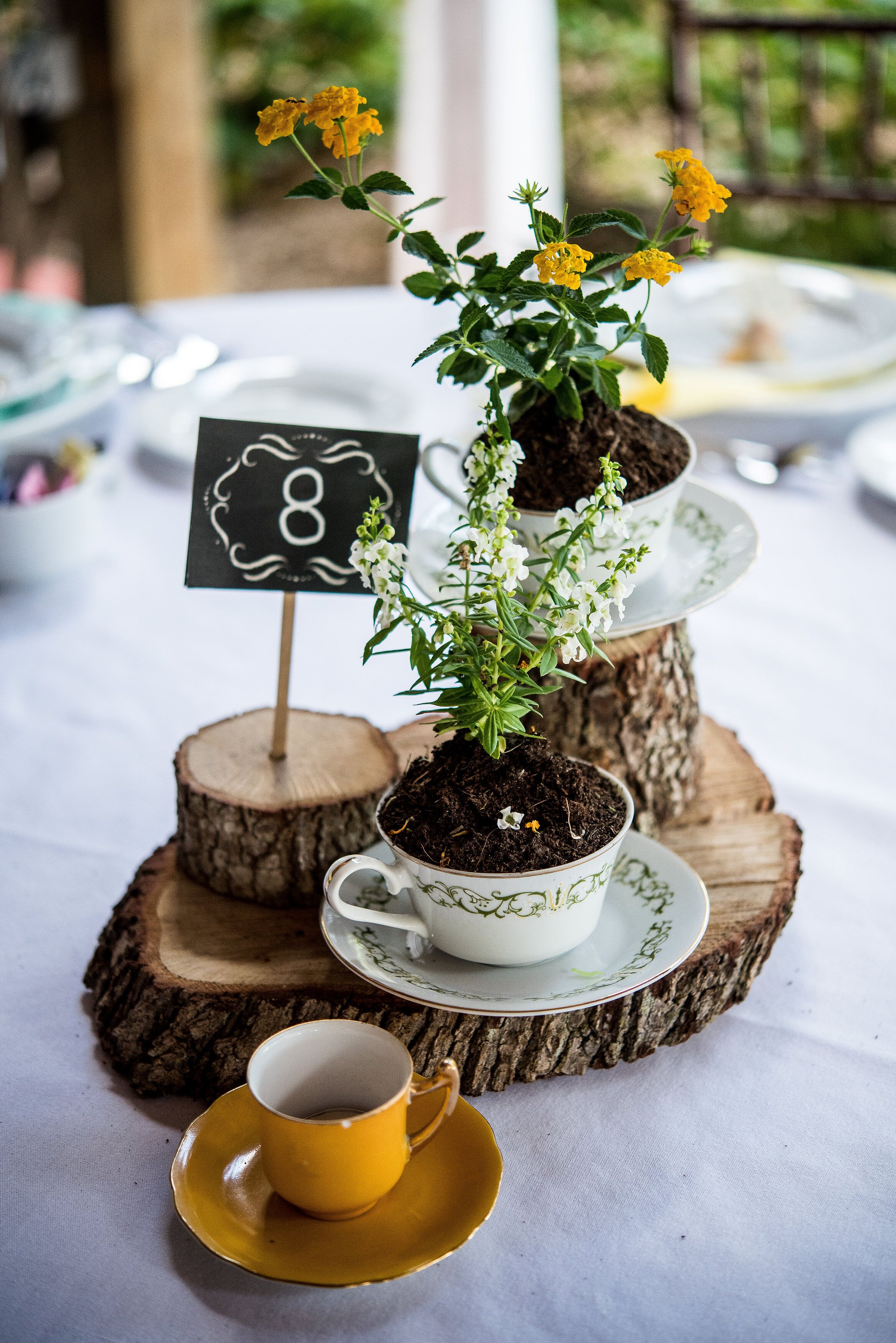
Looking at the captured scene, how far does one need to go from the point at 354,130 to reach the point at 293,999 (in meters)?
0.59

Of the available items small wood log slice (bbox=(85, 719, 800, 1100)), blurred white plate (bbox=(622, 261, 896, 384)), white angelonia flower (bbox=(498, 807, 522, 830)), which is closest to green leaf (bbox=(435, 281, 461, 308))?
white angelonia flower (bbox=(498, 807, 522, 830))

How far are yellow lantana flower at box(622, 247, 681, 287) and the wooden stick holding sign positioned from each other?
0.38m

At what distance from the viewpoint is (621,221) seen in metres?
0.79

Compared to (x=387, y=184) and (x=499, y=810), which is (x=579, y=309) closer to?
(x=387, y=184)

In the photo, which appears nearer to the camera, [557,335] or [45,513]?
[557,335]

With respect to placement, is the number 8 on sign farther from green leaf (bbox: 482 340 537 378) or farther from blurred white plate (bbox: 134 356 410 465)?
blurred white plate (bbox: 134 356 410 465)

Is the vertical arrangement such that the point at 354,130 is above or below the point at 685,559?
above

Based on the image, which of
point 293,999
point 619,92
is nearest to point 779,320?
point 293,999

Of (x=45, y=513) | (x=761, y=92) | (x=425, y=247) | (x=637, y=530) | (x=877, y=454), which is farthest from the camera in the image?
(x=761, y=92)

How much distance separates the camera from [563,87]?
526 cm

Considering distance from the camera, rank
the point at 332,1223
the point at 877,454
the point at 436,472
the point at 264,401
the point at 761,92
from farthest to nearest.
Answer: the point at 761,92 → the point at 264,401 → the point at 877,454 → the point at 436,472 → the point at 332,1223

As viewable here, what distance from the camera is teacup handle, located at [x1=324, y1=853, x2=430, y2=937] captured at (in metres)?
0.80

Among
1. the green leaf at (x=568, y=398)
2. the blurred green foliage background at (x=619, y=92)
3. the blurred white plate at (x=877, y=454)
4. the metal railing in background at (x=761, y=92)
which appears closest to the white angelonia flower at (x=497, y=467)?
the green leaf at (x=568, y=398)

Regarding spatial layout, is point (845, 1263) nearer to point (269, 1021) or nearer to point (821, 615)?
point (269, 1021)
